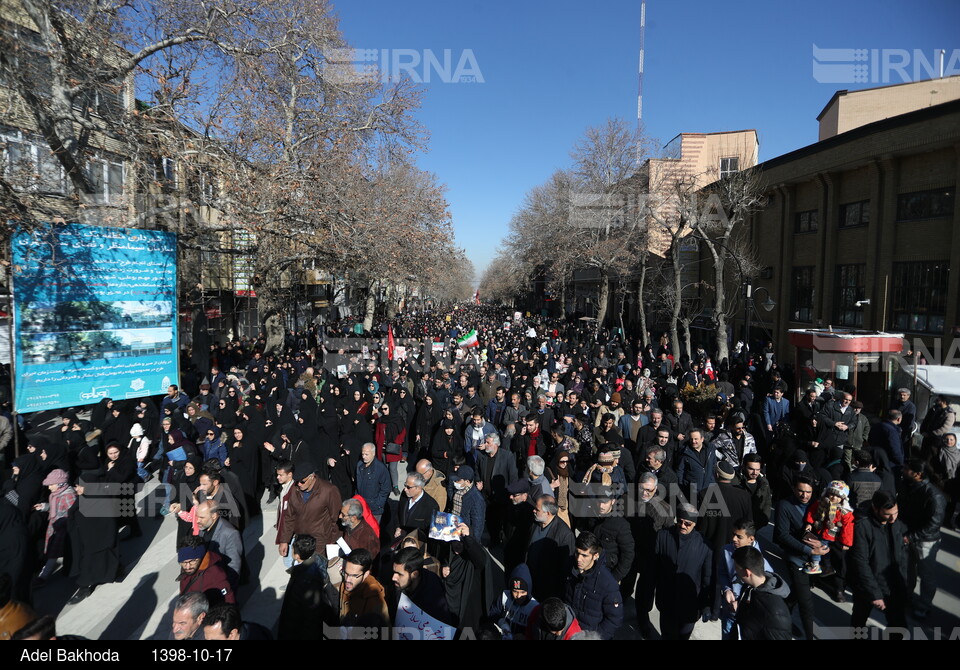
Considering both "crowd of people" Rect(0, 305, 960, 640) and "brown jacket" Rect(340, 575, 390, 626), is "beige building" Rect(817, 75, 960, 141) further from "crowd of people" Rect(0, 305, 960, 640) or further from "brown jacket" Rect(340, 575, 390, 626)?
"brown jacket" Rect(340, 575, 390, 626)

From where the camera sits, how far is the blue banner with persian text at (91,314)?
932 cm

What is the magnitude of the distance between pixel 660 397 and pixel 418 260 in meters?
19.1

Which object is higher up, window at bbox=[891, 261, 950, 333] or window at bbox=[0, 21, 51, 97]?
window at bbox=[0, 21, 51, 97]

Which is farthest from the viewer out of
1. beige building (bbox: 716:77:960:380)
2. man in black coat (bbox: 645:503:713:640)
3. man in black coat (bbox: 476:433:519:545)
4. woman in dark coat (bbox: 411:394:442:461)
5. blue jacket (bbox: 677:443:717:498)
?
beige building (bbox: 716:77:960:380)

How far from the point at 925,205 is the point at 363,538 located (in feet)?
68.1

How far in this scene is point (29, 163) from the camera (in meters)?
9.64

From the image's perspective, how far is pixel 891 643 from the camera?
99.0 inches

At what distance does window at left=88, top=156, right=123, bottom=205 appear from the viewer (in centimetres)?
1240

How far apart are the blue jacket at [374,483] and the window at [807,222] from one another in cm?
2222

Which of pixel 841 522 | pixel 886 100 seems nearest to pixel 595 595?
pixel 841 522

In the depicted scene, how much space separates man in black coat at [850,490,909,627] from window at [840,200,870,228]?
19.0 meters

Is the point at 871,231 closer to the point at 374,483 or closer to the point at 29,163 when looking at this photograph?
the point at 374,483

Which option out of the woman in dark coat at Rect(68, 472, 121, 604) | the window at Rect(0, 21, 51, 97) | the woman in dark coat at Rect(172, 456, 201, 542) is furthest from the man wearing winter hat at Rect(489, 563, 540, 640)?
the window at Rect(0, 21, 51, 97)

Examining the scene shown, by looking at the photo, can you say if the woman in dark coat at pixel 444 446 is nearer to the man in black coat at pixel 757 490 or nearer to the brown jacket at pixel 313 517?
the brown jacket at pixel 313 517
